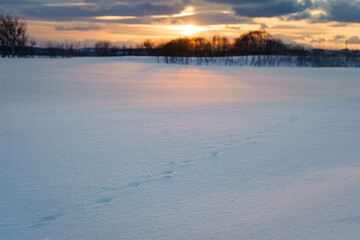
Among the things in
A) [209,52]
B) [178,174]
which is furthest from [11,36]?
[178,174]

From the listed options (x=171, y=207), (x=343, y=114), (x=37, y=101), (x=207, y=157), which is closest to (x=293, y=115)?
(x=343, y=114)

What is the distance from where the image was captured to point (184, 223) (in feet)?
6.40

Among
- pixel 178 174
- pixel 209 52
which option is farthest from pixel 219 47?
pixel 178 174

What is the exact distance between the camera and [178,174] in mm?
2713

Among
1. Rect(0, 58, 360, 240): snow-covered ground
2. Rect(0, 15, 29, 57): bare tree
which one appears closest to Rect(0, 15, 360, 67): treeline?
Rect(0, 15, 29, 57): bare tree

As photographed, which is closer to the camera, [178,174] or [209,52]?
[178,174]

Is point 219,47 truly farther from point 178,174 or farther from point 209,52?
point 178,174

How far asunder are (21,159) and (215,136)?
2074mm

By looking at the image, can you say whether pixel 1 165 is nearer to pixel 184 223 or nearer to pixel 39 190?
pixel 39 190

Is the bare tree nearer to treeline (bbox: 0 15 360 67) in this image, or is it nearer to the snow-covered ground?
treeline (bbox: 0 15 360 67)

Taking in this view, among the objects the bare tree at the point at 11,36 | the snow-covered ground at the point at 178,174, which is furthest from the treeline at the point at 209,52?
the snow-covered ground at the point at 178,174

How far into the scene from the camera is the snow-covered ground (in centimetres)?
192

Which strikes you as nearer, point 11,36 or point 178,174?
point 178,174

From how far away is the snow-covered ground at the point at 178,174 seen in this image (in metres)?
1.92
